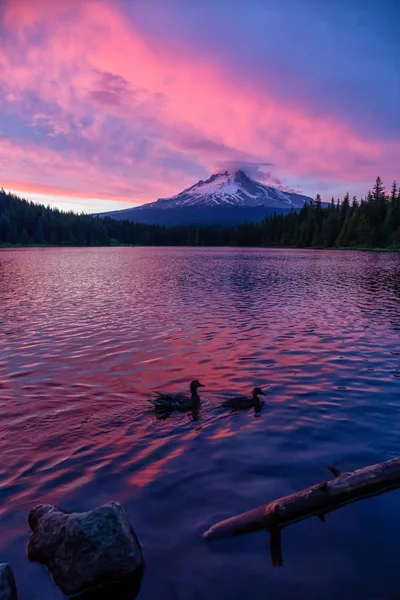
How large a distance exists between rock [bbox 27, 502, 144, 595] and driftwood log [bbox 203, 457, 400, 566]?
50.6 inches

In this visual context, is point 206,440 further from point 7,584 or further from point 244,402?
→ point 7,584

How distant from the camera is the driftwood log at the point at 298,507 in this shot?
6.36 metres

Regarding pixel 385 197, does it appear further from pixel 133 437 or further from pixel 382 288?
pixel 133 437

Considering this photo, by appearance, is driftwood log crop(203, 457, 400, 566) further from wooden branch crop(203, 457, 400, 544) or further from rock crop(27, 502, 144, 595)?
rock crop(27, 502, 144, 595)

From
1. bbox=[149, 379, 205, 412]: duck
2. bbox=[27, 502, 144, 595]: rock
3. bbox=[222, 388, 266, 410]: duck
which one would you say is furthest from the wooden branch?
bbox=[149, 379, 205, 412]: duck

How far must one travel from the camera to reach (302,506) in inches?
256

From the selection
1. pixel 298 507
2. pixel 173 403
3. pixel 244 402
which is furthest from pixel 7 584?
pixel 244 402

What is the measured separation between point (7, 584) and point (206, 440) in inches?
209

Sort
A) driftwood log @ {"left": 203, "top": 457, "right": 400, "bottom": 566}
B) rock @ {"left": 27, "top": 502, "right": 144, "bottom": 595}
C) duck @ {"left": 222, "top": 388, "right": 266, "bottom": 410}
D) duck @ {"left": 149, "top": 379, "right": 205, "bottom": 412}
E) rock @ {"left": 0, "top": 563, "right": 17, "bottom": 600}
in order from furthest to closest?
duck @ {"left": 222, "top": 388, "right": 266, "bottom": 410}, duck @ {"left": 149, "top": 379, "right": 205, "bottom": 412}, driftwood log @ {"left": 203, "top": 457, "right": 400, "bottom": 566}, rock @ {"left": 27, "top": 502, "right": 144, "bottom": 595}, rock @ {"left": 0, "top": 563, "right": 17, "bottom": 600}

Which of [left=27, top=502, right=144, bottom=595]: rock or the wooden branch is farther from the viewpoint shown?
the wooden branch

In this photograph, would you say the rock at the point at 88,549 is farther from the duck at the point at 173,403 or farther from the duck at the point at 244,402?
the duck at the point at 244,402

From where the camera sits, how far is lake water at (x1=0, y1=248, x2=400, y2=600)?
19.2 ft

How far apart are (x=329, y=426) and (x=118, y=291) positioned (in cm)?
3012

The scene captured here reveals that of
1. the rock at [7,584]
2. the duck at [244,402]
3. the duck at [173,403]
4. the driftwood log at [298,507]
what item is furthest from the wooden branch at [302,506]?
the duck at [173,403]
